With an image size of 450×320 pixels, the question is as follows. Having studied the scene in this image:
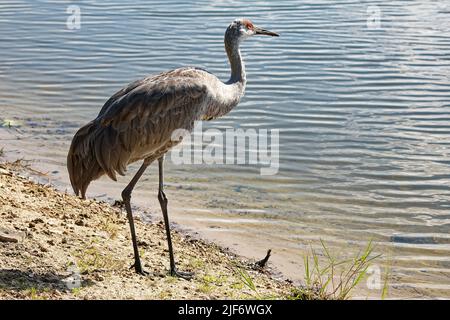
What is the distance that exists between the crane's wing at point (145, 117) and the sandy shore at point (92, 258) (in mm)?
667

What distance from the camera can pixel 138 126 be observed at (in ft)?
19.3

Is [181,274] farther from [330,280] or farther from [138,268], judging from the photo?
[330,280]

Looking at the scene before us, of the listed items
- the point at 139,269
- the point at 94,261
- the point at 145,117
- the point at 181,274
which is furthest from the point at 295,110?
the point at 94,261

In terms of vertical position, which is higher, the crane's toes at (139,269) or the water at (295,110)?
the water at (295,110)

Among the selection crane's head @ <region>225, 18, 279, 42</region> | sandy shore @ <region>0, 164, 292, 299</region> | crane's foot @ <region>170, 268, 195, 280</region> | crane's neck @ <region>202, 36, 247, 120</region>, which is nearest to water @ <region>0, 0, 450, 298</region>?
sandy shore @ <region>0, 164, 292, 299</region>

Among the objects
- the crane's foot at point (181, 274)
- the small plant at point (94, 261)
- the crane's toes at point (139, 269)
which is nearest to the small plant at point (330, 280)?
the crane's foot at point (181, 274)

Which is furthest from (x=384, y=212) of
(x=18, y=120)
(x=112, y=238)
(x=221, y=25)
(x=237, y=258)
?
(x=221, y=25)

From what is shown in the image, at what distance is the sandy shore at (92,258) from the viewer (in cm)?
519

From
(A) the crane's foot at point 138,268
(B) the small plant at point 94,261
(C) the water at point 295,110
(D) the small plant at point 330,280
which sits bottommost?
(D) the small plant at point 330,280

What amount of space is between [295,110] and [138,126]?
14.5 ft

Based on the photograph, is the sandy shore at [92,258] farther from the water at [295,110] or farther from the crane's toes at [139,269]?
the water at [295,110]

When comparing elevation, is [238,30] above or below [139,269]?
above
